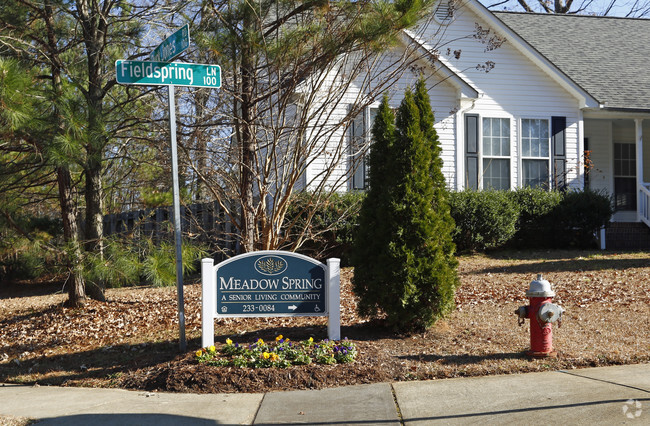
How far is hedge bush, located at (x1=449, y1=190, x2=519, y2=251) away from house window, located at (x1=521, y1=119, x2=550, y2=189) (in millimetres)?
2478

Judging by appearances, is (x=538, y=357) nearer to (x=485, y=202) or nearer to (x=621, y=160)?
(x=485, y=202)

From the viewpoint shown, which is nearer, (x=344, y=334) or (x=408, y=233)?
(x=408, y=233)

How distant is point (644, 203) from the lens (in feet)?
55.5

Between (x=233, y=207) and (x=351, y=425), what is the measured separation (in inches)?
235

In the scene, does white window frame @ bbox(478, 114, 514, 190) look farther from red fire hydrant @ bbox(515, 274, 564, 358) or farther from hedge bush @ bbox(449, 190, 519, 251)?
red fire hydrant @ bbox(515, 274, 564, 358)

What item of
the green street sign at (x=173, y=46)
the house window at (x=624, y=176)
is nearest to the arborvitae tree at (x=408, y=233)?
the green street sign at (x=173, y=46)

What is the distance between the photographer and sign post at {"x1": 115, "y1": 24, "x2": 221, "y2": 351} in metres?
6.66

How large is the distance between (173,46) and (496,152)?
11768 millimetres

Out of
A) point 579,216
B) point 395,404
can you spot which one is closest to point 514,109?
point 579,216

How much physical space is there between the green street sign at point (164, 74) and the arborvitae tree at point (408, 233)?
2044mm

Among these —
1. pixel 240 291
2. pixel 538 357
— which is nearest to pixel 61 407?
pixel 240 291

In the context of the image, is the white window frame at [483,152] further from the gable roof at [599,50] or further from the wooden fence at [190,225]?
the wooden fence at [190,225]

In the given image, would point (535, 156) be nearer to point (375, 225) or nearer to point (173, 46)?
point (375, 225)

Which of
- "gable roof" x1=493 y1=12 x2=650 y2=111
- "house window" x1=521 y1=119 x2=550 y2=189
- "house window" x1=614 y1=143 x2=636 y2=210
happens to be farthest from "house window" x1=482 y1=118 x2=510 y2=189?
"house window" x1=614 y1=143 x2=636 y2=210
